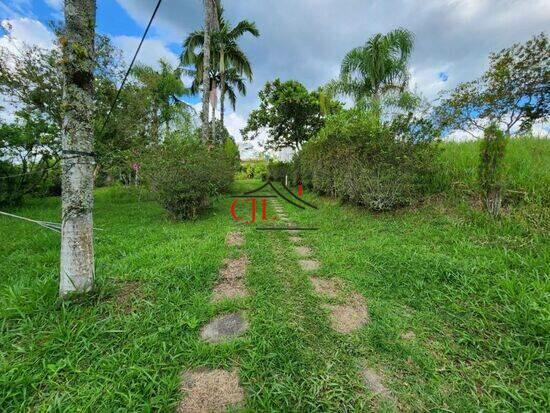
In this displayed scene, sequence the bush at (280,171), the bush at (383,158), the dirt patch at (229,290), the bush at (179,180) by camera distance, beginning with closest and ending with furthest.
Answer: the dirt patch at (229,290) → the bush at (383,158) → the bush at (179,180) → the bush at (280,171)

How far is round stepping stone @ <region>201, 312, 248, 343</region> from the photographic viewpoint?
63.8 inches

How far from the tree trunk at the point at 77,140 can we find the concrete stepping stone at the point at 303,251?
2.34 meters

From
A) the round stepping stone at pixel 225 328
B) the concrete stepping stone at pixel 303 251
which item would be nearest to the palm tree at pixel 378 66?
the concrete stepping stone at pixel 303 251

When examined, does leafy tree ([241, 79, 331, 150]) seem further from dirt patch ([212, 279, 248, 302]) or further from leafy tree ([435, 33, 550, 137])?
dirt patch ([212, 279, 248, 302])

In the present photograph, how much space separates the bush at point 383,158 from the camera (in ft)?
14.8

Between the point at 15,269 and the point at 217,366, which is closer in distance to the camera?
the point at 217,366

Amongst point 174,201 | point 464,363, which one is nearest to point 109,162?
point 174,201

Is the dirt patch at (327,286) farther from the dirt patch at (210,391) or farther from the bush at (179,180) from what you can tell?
the bush at (179,180)

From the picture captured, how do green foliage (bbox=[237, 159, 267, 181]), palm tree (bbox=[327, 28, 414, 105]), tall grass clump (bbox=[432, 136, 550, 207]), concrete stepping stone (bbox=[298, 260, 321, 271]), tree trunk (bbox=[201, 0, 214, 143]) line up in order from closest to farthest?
concrete stepping stone (bbox=[298, 260, 321, 271]) → tall grass clump (bbox=[432, 136, 550, 207]) → tree trunk (bbox=[201, 0, 214, 143]) → palm tree (bbox=[327, 28, 414, 105]) → green foliage (bbox=[237, 159, 267, 181])

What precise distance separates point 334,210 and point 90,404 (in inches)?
211

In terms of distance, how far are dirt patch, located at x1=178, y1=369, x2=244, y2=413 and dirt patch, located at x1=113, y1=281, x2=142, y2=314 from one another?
0.87 m

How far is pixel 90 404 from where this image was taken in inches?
44.1

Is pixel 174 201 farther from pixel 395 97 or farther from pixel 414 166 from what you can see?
pixel 395 97

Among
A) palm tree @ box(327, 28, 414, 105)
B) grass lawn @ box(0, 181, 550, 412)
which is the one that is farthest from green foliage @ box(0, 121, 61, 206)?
palm tree @ box(327, 28, 414, 105)
